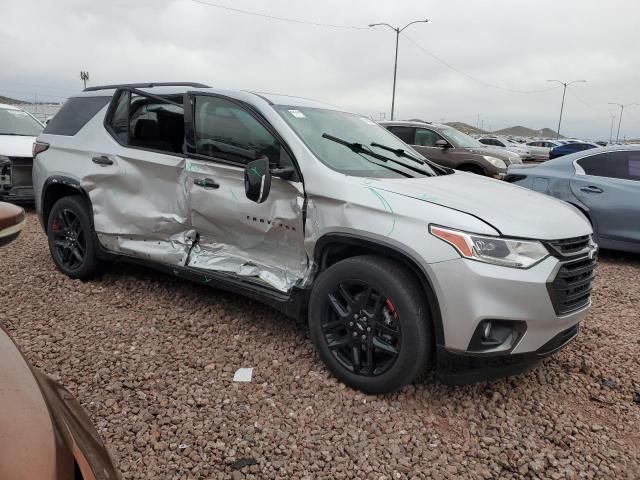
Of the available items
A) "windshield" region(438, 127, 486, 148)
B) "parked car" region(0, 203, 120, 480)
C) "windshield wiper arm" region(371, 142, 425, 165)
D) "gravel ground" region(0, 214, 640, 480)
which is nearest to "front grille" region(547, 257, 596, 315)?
"gravel ground" region(0, 214, 640, 480)

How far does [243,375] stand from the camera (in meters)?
3.18

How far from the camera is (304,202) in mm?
3176

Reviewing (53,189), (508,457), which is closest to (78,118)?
(53,189)

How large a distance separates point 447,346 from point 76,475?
1.92 meters

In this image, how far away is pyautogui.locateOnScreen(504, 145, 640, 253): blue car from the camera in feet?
19.0

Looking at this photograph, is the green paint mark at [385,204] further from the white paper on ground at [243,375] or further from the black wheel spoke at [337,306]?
the white paper on ground at [243,375]

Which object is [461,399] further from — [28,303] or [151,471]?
[28,303]

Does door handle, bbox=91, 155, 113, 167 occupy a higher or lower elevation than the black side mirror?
lower

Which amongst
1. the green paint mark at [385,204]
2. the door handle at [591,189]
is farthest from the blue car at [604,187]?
the green paint mark at [385,204]

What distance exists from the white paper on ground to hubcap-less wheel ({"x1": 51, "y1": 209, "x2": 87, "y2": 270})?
2.17 m

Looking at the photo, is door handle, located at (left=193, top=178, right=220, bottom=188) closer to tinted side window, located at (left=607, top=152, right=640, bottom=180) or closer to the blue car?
the blue car

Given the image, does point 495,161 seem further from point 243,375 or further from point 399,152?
point 243,375

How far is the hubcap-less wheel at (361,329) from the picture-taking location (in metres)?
2.82

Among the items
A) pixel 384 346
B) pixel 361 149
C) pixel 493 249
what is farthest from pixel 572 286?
pixel 361 149
